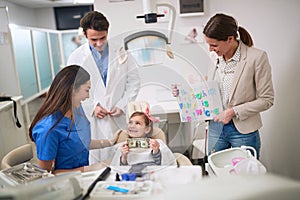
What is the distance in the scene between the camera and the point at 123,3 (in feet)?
7.09

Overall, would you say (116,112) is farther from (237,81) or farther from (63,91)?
(237,81)

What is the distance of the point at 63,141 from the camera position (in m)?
1.28

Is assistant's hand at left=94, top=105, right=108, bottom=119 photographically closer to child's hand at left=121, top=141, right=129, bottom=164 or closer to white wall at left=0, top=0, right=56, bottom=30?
child's hand at left=121, top=141, right=129, bottom=164

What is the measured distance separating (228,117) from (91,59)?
0.74 m

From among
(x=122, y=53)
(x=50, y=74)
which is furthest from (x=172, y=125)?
(x=50, y=74)

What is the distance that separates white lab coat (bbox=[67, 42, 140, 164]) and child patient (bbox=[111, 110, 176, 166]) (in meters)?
0.05

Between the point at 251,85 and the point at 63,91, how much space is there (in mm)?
941

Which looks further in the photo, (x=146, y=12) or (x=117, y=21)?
(x=117, y=21)

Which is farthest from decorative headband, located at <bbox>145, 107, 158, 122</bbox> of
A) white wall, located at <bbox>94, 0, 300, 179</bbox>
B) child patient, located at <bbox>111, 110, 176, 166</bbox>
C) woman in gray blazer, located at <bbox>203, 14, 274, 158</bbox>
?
white wall, located at <bbox>94, 0, 300, 179</bbox>

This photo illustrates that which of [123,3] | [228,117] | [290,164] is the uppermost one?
[123,3]

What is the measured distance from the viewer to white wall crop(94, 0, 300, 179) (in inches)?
78.4

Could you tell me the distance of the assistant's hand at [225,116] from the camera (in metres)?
1.29

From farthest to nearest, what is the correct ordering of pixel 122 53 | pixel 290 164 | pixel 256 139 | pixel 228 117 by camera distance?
pixel 290 164 → pixel 256 139 → pixel 228 117 → pixel 122 53

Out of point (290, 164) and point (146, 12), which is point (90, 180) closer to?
point (146, 12)
